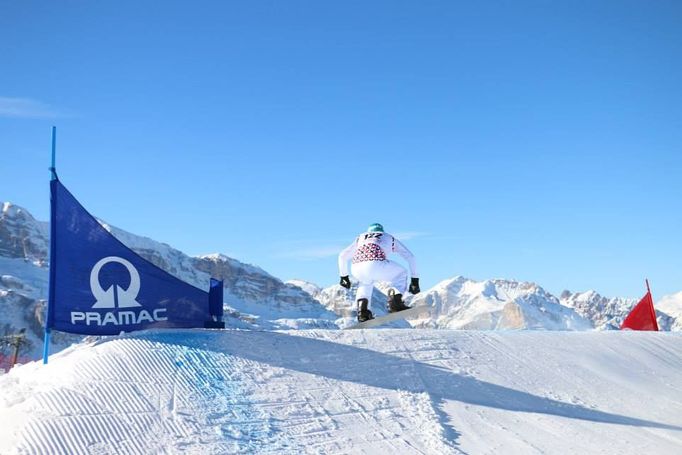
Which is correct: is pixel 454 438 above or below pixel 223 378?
below

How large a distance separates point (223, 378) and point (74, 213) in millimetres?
2693

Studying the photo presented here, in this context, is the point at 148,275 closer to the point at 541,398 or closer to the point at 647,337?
the point at 541,398

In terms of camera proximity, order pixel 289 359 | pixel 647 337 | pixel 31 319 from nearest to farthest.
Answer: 1. pixel 289 359
2. pixel 647 337
3. pixel 31 319

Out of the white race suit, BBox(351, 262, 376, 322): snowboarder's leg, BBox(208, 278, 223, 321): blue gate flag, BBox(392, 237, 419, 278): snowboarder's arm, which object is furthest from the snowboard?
BBox(208, 278, 223, 321): blue gate flag

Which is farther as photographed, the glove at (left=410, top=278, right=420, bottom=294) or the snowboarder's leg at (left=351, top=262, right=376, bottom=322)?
the glove at (left=410, top=278, right=420, bottom=294)

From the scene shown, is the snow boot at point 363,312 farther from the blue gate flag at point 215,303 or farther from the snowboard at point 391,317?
the blue gate flag at point 215,303

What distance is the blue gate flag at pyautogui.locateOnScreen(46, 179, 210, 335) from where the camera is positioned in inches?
293

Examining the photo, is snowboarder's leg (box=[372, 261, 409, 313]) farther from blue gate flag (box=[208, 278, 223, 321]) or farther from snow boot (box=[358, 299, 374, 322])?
blue gate flag (box=[208, 278, 223, 321])

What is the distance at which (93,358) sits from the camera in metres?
6.74

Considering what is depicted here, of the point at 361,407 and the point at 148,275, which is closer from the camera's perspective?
the point at 361,407

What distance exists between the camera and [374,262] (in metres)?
9.96

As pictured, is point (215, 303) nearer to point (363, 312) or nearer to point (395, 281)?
point (363, 312)

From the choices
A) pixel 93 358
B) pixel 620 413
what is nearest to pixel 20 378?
pixel 93 358

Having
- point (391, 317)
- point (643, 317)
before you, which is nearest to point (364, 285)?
point (391, 317)
